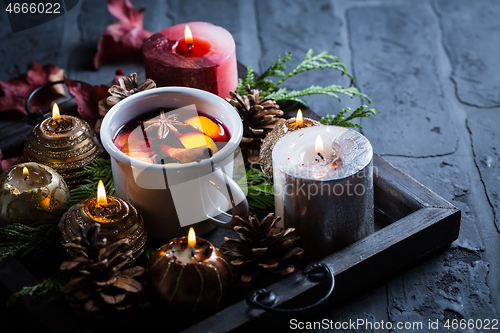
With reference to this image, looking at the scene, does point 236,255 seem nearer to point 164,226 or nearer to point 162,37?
point 164,226

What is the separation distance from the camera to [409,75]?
0.85 metres

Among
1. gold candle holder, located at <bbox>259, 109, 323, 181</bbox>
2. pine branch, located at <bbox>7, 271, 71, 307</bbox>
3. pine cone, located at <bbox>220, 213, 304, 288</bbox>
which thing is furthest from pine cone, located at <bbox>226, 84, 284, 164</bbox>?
pine branch, located at <bbox>7, 271, 71, 307</bbox>

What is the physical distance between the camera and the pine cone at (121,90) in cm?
61

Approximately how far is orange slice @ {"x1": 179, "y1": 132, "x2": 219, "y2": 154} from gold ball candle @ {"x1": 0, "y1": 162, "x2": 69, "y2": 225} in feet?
0.45

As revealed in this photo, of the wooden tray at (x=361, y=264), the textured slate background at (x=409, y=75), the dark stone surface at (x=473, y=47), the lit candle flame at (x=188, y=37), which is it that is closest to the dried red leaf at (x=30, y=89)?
the textured slate background at (x=409, y=75)

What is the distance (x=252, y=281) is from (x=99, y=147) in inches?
9.9

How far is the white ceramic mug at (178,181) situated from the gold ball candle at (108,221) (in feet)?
0.08

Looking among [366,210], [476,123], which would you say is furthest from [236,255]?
[476,123]

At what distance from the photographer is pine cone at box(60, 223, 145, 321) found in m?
0.45

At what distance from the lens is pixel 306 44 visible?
93 cm

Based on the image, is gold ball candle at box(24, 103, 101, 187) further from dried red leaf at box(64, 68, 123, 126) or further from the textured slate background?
the textured slate background

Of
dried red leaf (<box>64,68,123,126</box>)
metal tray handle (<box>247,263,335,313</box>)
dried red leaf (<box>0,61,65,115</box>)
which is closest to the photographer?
metal tray handle (<box>247,263,335,313</box>)

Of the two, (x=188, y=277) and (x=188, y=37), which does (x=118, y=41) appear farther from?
(x=188, y=277)

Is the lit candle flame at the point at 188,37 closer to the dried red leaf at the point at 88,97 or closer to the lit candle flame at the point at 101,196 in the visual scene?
the dried red leaf at the point at 88,97
